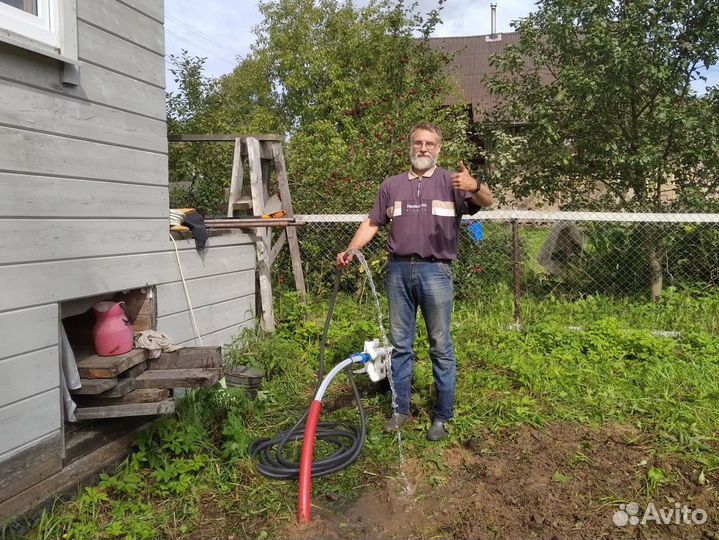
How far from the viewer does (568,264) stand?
20.6 ft

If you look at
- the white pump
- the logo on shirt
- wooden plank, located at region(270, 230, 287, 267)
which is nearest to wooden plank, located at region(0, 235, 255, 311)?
wooden plank, located at region(270, 230, 287, 267)

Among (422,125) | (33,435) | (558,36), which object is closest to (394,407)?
(422,125)

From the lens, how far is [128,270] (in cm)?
322

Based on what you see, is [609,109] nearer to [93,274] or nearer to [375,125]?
[375,125]

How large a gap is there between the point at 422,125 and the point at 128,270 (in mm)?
1957

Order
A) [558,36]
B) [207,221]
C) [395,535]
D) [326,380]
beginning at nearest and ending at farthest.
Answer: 1. [395,535]
2. [326,380]
3. [207,221]
4. [558,36]

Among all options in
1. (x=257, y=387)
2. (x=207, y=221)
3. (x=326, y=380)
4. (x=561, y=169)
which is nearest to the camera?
(x=326, y=380)

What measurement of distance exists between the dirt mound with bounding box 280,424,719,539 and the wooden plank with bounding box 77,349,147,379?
1238mm

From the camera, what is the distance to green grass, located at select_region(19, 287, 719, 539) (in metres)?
2.76

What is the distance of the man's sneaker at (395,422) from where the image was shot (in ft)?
11.6

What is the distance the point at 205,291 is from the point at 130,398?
1.29 metres

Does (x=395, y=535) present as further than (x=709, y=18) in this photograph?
No

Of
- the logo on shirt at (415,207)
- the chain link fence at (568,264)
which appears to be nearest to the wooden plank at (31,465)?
the logo on shirt at (415,207)

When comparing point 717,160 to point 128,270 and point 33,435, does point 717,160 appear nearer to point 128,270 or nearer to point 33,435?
point 128,270
